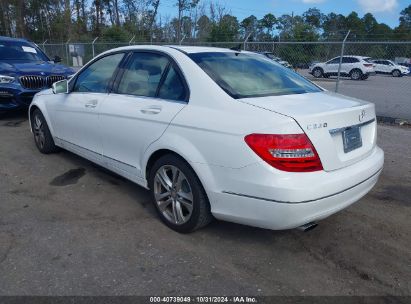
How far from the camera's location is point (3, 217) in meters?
3.74

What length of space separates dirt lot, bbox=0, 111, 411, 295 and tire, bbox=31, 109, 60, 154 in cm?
117

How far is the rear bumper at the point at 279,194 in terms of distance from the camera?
2.68m

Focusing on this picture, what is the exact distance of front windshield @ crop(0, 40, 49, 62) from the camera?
342 inches

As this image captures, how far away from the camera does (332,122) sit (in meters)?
2.86

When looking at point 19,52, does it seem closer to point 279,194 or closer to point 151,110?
point 151,110

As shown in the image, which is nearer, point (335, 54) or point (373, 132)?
point (373, 132)

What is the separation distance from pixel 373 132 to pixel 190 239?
6.26ft

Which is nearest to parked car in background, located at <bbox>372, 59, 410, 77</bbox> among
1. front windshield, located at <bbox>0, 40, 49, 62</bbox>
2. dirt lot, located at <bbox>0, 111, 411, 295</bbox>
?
front windshield, located at <bbox>0, 40, 49, 62</bbox>

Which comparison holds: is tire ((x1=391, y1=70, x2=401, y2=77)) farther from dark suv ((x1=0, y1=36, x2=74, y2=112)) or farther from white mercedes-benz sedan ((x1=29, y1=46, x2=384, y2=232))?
white mercedes-benz sedan ((x1=29, y1=46, x2=384, y2=232))

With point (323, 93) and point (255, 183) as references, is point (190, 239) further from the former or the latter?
point (323, 93)

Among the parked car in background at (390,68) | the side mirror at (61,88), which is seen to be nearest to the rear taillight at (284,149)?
the side mirror at (61,88)

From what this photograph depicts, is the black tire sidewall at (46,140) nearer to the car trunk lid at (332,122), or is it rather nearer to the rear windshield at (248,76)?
the rear windshield at (248,76)

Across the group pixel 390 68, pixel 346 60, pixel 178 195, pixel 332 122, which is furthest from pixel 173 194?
pixel 390 68

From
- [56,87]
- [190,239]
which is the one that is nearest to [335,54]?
[56,87]
